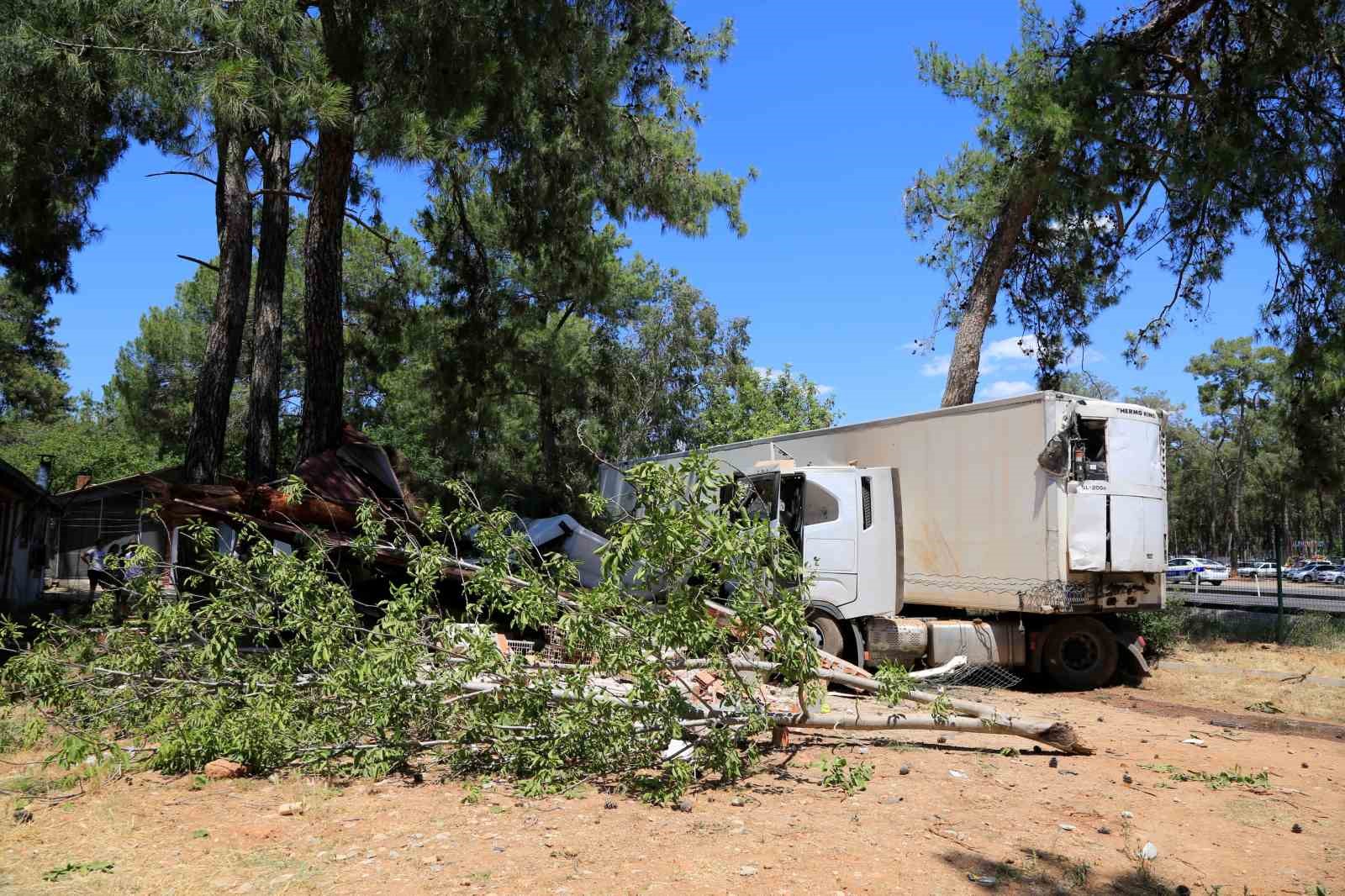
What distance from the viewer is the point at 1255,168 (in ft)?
42.4

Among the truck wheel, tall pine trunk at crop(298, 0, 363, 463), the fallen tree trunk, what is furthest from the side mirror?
tall pine trunk at crop(298, 0, 363, 463)

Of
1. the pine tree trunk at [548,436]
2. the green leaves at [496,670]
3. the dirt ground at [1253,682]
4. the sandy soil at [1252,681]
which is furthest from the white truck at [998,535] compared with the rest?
the pine tree trunk at [548,436]

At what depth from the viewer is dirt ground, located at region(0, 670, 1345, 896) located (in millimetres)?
4598

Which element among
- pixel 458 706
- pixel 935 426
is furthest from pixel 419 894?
pixel 935 426

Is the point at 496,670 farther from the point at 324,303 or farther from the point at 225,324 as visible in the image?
the point at 225,324

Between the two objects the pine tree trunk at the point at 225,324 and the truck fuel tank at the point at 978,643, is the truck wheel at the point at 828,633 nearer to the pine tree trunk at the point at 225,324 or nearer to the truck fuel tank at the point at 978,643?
the truck fuel tank at the point at 978,643

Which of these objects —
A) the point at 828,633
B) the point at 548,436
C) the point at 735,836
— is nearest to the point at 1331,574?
the point at 548,436

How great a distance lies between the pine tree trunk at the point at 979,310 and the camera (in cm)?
1543

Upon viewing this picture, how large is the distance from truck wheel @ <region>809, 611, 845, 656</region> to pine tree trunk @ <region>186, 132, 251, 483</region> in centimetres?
901

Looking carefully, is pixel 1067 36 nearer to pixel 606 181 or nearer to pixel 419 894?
pixel 606 181

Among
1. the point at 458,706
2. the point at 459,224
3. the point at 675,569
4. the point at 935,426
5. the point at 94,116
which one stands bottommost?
the point at 458,706

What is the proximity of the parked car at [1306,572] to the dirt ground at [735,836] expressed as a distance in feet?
149

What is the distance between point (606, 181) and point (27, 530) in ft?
55.3

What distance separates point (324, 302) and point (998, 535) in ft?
29.4
